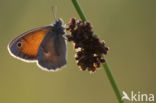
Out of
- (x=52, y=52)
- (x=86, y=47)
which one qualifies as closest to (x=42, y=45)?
(x=52, y=52)

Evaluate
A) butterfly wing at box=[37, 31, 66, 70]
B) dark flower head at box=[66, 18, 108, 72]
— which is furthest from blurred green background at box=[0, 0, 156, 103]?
dark flower head at box=[66, 18, 108, 72]

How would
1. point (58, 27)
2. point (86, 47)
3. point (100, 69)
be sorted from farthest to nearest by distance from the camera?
point (100, 69)
point (58, 27)
point (86, 47)

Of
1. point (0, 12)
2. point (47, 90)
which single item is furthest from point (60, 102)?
point (0, 12)

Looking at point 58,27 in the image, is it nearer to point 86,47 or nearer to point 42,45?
point 42,45

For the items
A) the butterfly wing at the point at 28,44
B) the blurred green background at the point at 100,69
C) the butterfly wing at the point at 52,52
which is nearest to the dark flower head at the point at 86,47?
the butterfly wing at the point at 52,52

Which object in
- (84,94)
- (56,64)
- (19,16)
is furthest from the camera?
(19,16)

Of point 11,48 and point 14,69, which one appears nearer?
point 11,48

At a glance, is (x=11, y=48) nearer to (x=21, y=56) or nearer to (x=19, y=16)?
(x=21, y=56)
